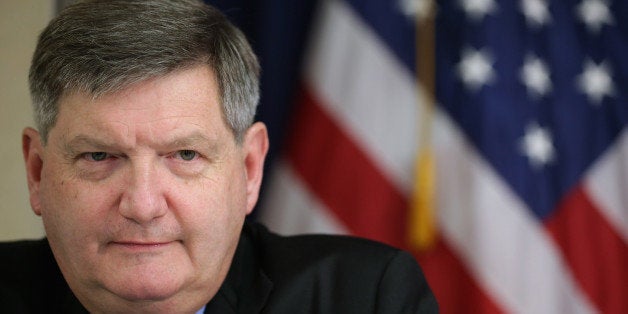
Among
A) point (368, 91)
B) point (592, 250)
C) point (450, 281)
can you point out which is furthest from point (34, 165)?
point (592, 250)

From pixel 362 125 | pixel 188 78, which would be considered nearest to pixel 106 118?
pixel 188 78

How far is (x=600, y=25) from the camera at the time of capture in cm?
238

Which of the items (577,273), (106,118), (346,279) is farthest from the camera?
(577,273)

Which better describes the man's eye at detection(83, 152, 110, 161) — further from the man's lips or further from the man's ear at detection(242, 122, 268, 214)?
the man's ear at detection(242, 122, 268, 214)

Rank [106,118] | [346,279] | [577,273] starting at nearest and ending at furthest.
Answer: [106,118], [346,279], [577,273]

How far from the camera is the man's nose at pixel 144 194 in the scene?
136cm

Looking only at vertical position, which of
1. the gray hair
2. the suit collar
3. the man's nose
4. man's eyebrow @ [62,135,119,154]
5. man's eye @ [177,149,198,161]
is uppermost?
the gray hair

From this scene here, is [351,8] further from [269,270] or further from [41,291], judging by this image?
[41,291]

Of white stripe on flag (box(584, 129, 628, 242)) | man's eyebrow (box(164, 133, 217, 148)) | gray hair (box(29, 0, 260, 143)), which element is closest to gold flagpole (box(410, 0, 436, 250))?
white stripe on flag (box(584, 129, 628, 242))

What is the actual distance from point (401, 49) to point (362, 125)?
0.28 meters

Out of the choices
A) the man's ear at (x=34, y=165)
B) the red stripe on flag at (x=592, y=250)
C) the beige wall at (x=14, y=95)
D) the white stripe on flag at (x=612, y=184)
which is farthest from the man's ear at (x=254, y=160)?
the beige wall at (x=14, y=95)

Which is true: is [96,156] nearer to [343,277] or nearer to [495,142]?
[343,277]

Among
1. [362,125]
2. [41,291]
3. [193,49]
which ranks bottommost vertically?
[41,291]

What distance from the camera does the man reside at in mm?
1400
